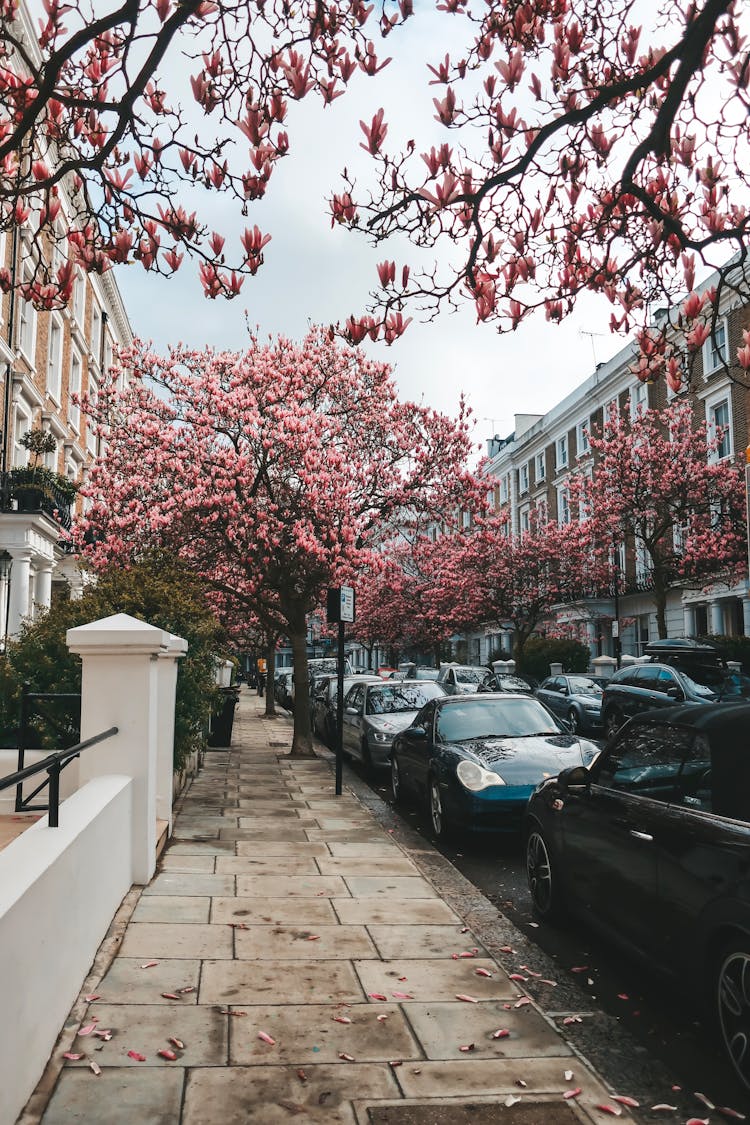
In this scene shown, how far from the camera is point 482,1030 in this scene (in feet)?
13.7

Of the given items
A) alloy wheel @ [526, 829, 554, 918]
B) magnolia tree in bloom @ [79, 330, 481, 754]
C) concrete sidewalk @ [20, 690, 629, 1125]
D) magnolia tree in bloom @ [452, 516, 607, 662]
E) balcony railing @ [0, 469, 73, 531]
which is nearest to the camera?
concrete sidewalk @ [20, 690, 629, 1125]

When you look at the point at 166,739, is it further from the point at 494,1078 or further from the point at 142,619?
the point at 494,1078

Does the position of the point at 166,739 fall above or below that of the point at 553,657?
below

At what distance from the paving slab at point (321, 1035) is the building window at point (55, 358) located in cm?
2826

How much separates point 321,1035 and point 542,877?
2.60m

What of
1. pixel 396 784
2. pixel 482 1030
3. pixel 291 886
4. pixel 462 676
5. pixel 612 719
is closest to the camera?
pixel 482 1030

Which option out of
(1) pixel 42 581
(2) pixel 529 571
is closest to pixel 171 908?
(1) pixel 42 581

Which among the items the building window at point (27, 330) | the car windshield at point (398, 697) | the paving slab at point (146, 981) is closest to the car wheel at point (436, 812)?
the paving slab at point (146, 981)

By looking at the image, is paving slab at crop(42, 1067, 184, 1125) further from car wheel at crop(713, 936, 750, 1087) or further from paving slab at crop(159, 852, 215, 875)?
paving slab at crop(159, 852, 215, 875)

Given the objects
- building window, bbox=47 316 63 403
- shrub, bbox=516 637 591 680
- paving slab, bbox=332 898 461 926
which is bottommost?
paving slab, bbox=332 898 461 926

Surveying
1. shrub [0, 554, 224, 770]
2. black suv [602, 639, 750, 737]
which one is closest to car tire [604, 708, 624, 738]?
black suv [602, 639, 750, 737]

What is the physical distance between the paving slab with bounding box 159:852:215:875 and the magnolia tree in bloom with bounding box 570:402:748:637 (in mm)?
23903

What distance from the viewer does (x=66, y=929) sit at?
13.3 ft

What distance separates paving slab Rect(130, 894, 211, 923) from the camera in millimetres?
5828
